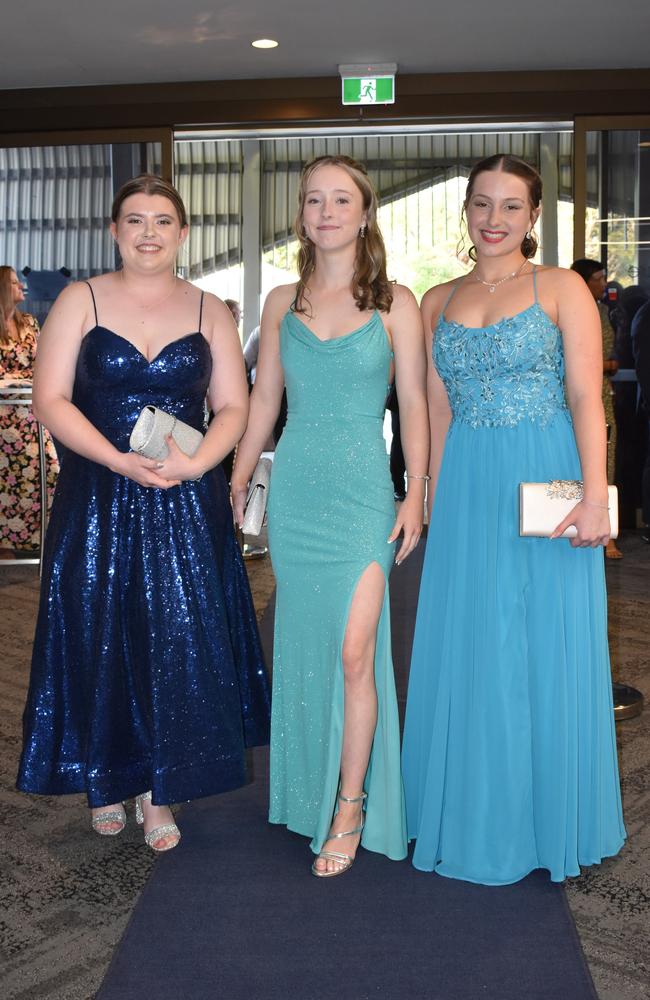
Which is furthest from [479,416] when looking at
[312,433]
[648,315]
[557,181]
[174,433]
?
[557,181]

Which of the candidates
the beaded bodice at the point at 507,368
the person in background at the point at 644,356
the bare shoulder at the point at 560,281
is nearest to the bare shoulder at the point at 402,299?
the beaded bodice at the point at 507,368

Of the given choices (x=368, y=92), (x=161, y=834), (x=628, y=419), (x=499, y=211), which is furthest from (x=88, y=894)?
(x=368, y=92)

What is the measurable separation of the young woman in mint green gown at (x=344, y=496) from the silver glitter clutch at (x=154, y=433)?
286 mm

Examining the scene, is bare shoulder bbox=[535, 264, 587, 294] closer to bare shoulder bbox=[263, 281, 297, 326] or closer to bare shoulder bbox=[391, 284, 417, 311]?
bare shoulder bbox=[391, 284, 417, 311]

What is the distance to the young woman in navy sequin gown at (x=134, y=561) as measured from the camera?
262cm

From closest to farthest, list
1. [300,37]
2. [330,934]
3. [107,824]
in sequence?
[330,934], [107,824], [300,37]

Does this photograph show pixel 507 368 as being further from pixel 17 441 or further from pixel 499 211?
pixel 17 441

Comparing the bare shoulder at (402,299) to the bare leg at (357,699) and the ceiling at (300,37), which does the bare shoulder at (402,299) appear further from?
the ceiling at (300,37)

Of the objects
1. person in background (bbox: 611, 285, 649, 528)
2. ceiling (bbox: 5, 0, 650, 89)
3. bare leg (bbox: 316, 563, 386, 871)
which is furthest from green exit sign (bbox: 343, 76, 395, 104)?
bare leg (bbox: 316, 563, 386, 871)

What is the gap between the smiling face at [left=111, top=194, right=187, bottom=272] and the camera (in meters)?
2.62

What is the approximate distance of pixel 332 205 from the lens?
2549 mm

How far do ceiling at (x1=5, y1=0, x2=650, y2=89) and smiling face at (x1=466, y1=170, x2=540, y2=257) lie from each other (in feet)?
14.1

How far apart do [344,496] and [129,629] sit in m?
0.65

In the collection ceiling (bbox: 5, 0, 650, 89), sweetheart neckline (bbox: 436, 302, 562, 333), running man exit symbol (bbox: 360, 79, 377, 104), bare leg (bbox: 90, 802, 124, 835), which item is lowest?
bare leg (bbox: 90, 802, 124, 835)
